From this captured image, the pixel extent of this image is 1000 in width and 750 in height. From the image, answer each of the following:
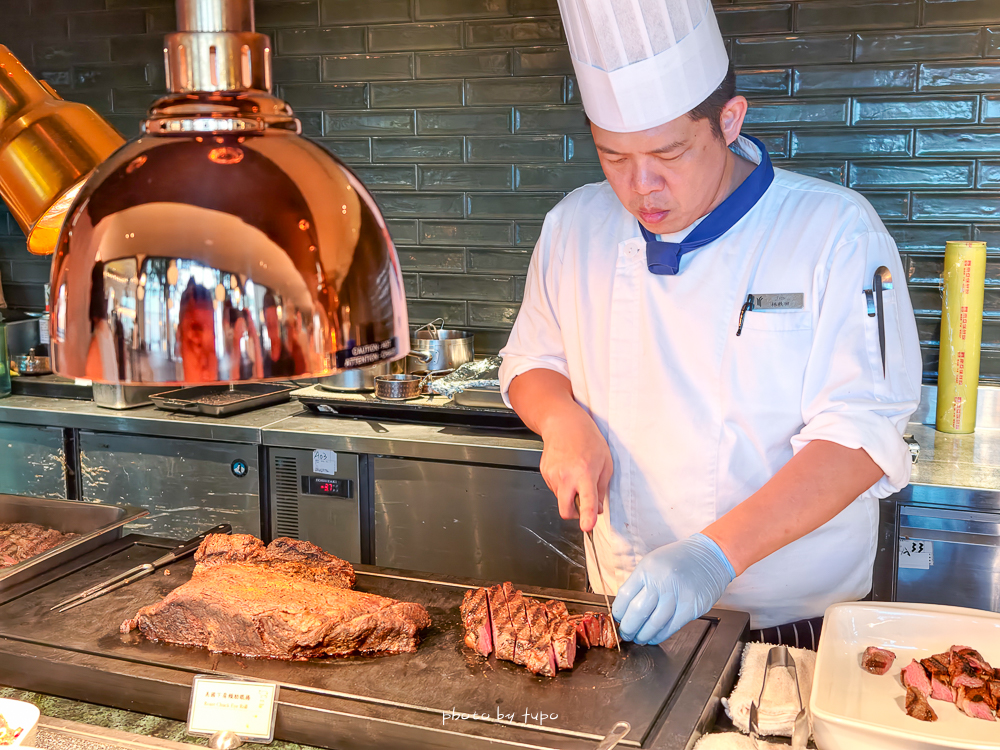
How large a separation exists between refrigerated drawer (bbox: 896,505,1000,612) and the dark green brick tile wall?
2.74 ft

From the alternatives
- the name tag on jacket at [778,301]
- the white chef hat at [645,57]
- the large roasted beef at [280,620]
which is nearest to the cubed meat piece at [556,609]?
the large roasted beef at [280,620]

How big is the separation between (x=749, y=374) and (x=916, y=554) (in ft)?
3.72

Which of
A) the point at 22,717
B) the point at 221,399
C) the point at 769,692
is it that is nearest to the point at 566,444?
the point at 769,692

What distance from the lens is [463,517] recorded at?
314 cm

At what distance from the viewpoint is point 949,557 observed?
8.81 feet

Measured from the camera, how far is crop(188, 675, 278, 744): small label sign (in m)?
1.41

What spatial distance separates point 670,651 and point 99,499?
2674 millimetres

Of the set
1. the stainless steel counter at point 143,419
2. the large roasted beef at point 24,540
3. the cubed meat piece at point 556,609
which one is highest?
the stainless steel counter at point 143,419

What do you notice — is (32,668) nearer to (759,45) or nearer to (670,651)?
(670,651)

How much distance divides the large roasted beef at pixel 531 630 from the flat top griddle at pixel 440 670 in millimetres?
19

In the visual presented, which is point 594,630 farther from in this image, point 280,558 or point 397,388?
point 397,388

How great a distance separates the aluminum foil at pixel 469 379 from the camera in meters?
3.20

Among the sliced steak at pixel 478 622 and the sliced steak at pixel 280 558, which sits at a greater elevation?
the sliced steak at pixel 280 558

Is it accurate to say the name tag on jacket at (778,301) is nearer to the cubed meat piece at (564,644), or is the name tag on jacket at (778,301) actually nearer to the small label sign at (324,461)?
the cubed meat piece at (564,644)
